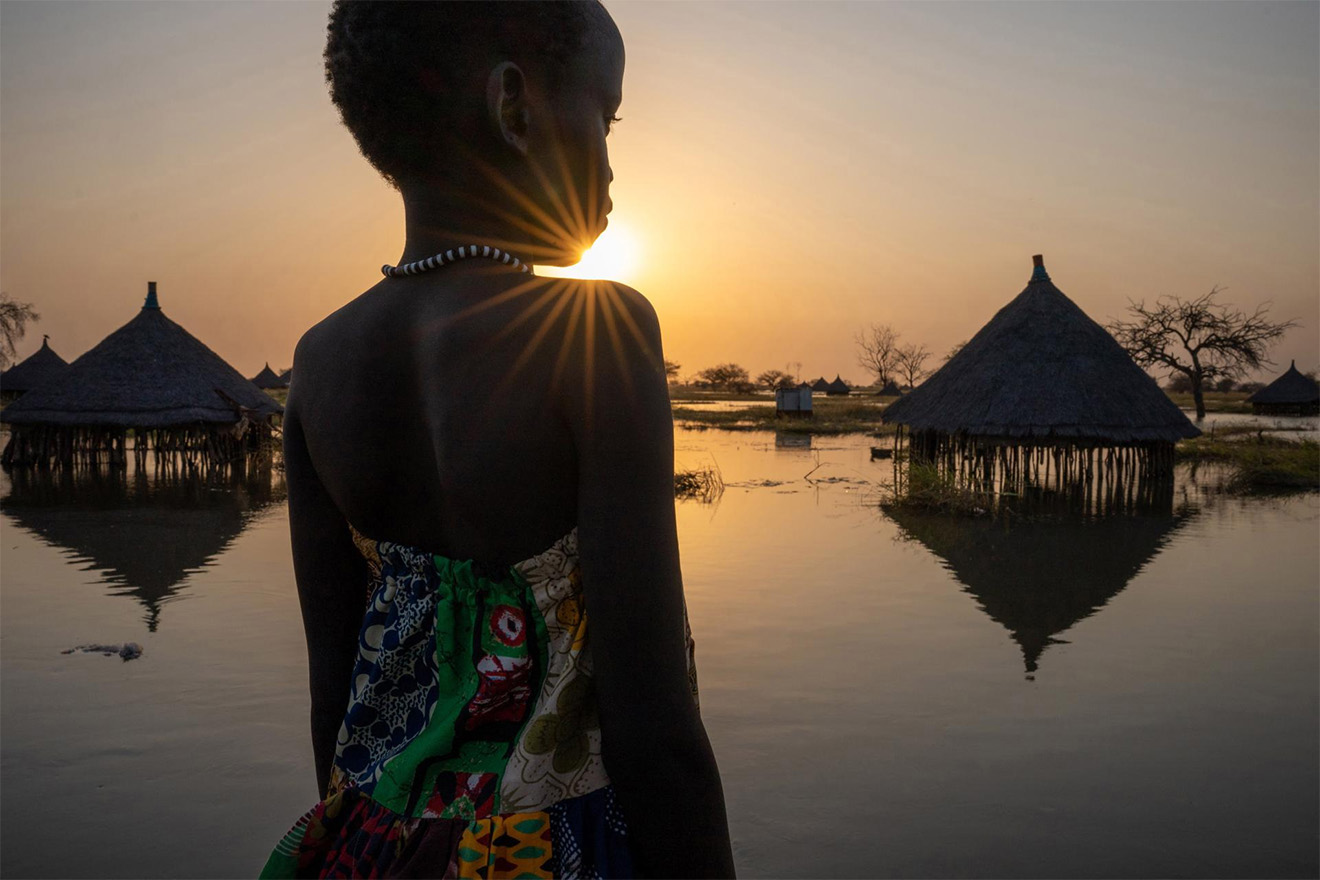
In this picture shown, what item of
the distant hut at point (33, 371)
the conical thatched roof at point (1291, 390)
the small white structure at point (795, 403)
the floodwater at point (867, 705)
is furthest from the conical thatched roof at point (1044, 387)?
the conical thatched roof at point (1291, 390)

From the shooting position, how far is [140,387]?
17.2m

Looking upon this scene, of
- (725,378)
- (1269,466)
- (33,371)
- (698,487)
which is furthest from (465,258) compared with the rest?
(725,378)

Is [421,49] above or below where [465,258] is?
above

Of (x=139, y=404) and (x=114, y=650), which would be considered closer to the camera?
(x=114, y=650)

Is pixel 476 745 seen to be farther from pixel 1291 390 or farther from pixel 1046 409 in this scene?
pixel 1291 390

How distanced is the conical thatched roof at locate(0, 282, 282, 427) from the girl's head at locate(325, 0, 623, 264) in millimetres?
17805

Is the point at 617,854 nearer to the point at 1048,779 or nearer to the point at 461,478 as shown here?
the point at 461,478

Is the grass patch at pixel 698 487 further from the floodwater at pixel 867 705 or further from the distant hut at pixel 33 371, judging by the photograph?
the distant hut at pixel 33 371

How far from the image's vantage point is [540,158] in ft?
3.16

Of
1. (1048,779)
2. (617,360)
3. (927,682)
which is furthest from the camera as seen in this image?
(927,682)

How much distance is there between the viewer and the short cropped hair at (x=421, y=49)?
3.05 ft

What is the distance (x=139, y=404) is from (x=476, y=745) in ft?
60.5

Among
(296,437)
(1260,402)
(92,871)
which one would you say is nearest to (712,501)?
(92,871)

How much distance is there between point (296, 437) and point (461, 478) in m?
0.30
